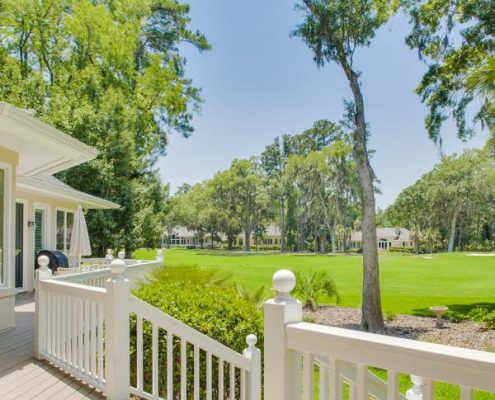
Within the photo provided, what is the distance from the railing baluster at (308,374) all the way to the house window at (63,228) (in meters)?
14.2

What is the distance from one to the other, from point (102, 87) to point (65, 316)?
22.2 meters

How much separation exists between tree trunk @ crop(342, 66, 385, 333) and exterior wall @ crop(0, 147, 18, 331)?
25.4 ft

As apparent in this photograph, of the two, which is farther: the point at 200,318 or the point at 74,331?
the point at 200,318

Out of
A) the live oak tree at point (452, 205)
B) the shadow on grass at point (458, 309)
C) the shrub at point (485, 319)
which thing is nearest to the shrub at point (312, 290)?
the shadow on grass at point (458, 309)

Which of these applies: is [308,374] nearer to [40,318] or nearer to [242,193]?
[40,318]

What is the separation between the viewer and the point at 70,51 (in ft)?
83.2

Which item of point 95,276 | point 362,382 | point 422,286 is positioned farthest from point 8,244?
point 422,286

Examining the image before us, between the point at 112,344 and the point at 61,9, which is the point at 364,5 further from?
the point at 61,9

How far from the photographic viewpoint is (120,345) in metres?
4.03

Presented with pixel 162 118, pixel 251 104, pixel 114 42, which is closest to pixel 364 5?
pixel 114 42

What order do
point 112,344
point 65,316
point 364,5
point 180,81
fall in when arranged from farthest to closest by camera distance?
point 180,81 < point 364,5 < point 65,316 < point 112,344

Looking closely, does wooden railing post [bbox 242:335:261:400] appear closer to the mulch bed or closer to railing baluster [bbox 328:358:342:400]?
railing baluster [bbox 328:358:342:400]

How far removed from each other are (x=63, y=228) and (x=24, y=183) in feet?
16.1

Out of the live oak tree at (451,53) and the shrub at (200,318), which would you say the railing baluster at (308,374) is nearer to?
the shrub at (200,318)
